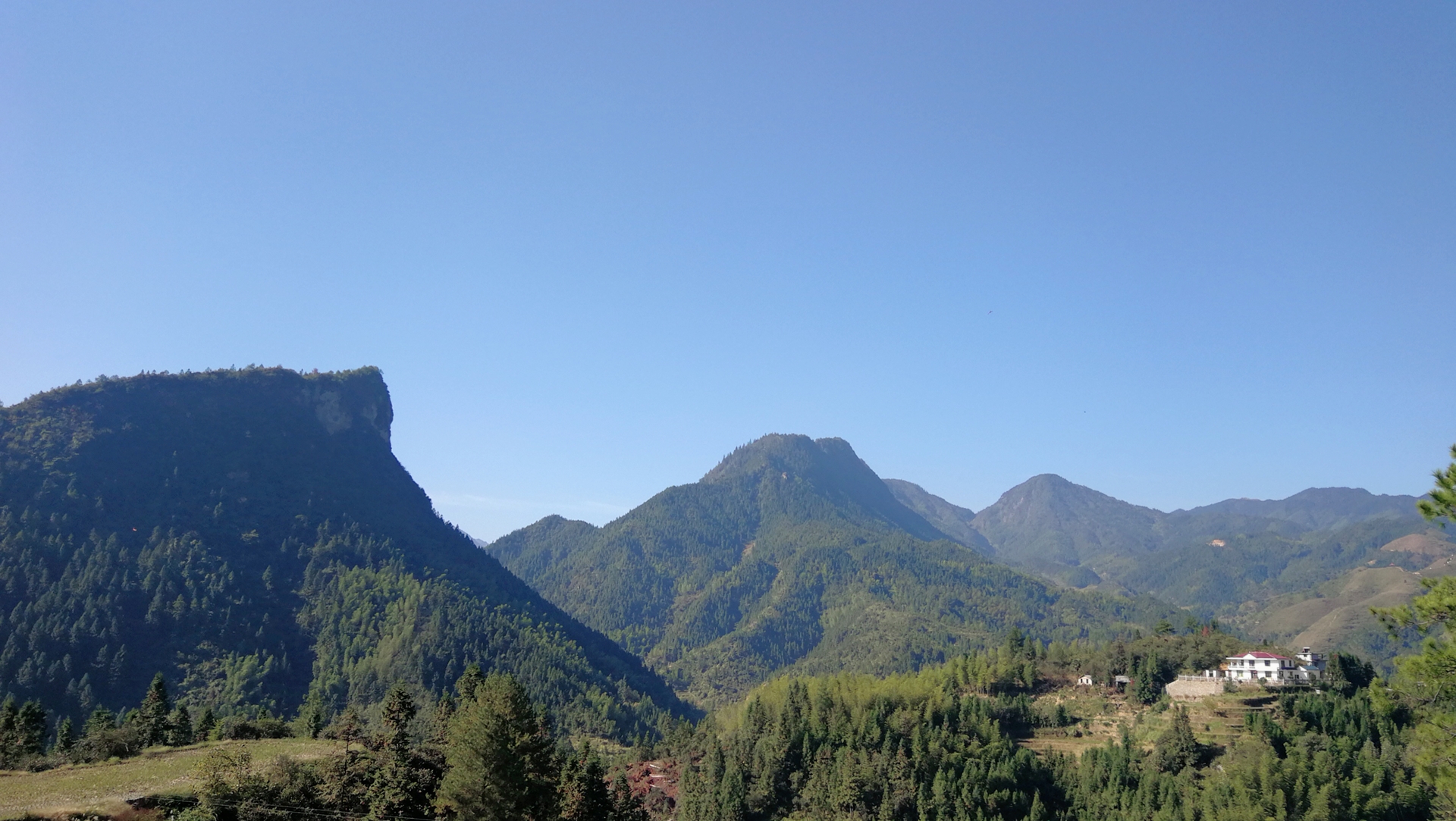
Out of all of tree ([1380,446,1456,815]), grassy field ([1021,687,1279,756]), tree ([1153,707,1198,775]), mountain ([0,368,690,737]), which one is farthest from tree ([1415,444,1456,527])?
mountain ([0,368,690,737])

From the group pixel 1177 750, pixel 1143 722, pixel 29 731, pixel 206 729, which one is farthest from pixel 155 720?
pixel 1143 722

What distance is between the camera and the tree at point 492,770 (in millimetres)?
47750

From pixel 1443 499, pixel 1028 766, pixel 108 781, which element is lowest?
pixel 1028 766

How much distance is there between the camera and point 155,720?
77.2 m

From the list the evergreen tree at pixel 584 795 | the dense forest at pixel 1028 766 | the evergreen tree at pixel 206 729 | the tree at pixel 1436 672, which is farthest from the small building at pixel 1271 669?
the evergreen tree at pixel 206 729

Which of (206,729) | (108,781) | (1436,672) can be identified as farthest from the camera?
(206,729)

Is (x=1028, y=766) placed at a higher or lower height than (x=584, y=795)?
lower

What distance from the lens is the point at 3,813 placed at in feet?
138

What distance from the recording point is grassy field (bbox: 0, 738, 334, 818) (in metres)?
45.5

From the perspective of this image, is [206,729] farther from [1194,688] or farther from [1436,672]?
[1194,688]

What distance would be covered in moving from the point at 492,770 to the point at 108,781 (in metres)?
26.1

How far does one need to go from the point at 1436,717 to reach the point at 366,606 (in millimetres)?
194520

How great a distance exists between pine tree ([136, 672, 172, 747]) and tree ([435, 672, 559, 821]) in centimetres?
4186

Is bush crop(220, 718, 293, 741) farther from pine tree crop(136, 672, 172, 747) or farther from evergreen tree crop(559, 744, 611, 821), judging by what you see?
evergreen tree crop(559, 744, 611, 821)
